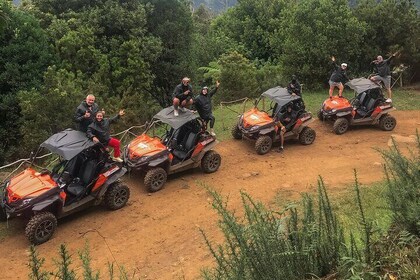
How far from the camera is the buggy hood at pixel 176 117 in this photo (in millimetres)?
10211

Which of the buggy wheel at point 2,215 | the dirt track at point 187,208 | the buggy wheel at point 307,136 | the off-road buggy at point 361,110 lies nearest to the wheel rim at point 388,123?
the off-road buggy at point 361,110

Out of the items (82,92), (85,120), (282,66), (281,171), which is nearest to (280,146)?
(281,171)

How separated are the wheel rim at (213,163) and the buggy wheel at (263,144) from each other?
143 centimetres

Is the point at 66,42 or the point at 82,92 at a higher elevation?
the point at 66,42

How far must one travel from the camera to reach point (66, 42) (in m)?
16.2

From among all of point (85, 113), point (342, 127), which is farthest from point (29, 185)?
point (342, 127)

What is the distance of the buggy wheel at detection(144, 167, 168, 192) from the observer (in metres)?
9.87

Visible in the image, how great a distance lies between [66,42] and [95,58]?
4.02 ft

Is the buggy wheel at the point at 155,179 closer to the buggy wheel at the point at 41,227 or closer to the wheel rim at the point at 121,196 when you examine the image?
the wheel rim at the point at 121,196

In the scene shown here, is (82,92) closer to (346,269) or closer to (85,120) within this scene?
(85,120)

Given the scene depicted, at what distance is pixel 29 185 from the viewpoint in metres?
8.22

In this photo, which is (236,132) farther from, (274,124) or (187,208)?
(187,208)

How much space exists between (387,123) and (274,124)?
4.36m

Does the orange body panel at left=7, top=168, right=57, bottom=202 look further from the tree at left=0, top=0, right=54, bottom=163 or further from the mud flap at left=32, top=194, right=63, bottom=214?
the tree at left=0, top=0, right=54, bottom=163
